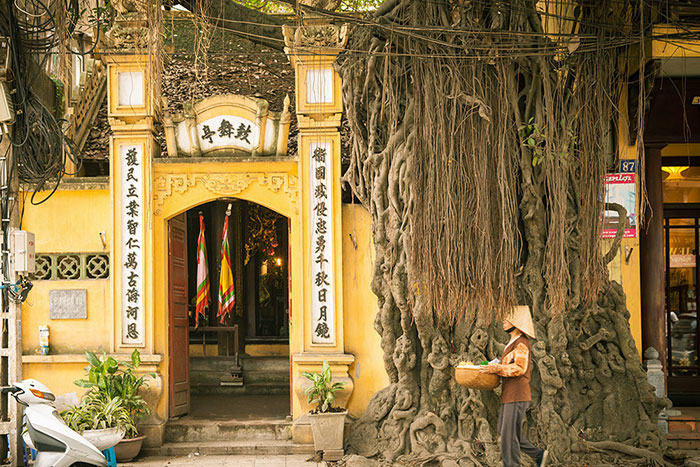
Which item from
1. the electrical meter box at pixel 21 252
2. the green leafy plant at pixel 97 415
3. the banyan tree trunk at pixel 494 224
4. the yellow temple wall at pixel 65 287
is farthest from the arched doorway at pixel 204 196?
the electrical meter box at pixel 21 252

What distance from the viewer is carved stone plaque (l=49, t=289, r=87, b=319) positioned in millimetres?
9211

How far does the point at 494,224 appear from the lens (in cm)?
809

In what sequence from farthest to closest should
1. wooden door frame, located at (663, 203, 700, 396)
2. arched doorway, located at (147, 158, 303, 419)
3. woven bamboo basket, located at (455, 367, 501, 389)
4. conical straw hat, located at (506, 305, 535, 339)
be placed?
wooden door frame, located at (663, 203, 700, 396)
arched doorway, located at (147, 158, 303, 419)
conical straw hat, located at (506, 305, 535, 339)
woven bamboo basket, located at (455, 367, 501, 389)

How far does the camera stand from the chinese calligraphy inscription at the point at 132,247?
359 inches

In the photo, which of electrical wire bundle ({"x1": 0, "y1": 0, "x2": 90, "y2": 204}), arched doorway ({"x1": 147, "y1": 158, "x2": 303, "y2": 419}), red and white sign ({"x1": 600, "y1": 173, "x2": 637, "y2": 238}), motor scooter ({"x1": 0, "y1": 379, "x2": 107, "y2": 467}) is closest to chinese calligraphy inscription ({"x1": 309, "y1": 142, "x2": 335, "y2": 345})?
arched doorway ({"x1": 147, "y1": 158, "x2": 303, "y2": 419})

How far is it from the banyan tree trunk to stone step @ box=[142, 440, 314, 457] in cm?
88

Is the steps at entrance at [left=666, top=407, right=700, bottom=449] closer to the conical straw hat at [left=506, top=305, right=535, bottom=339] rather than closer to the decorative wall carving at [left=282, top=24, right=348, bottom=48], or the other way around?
the conical straw hat at [left=506, top=305, right=535, bottom=339]

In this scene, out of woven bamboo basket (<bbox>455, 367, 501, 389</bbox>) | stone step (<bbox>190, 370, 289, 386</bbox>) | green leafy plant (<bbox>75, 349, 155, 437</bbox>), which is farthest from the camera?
stone step (<bbox>190, 370, 289, 386</bbox>)

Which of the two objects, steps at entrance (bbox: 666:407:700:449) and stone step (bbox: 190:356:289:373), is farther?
stone step (bbox: 190:356:289:373)

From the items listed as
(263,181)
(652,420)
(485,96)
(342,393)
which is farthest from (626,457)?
(263,181)

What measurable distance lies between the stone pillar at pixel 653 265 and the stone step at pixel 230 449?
4352mm

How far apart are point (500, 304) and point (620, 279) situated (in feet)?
→ 7.37

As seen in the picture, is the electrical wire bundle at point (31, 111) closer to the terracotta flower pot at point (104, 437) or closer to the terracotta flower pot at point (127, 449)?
the terracotta flower pot at point (104, 437)

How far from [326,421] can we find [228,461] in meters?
1.18
